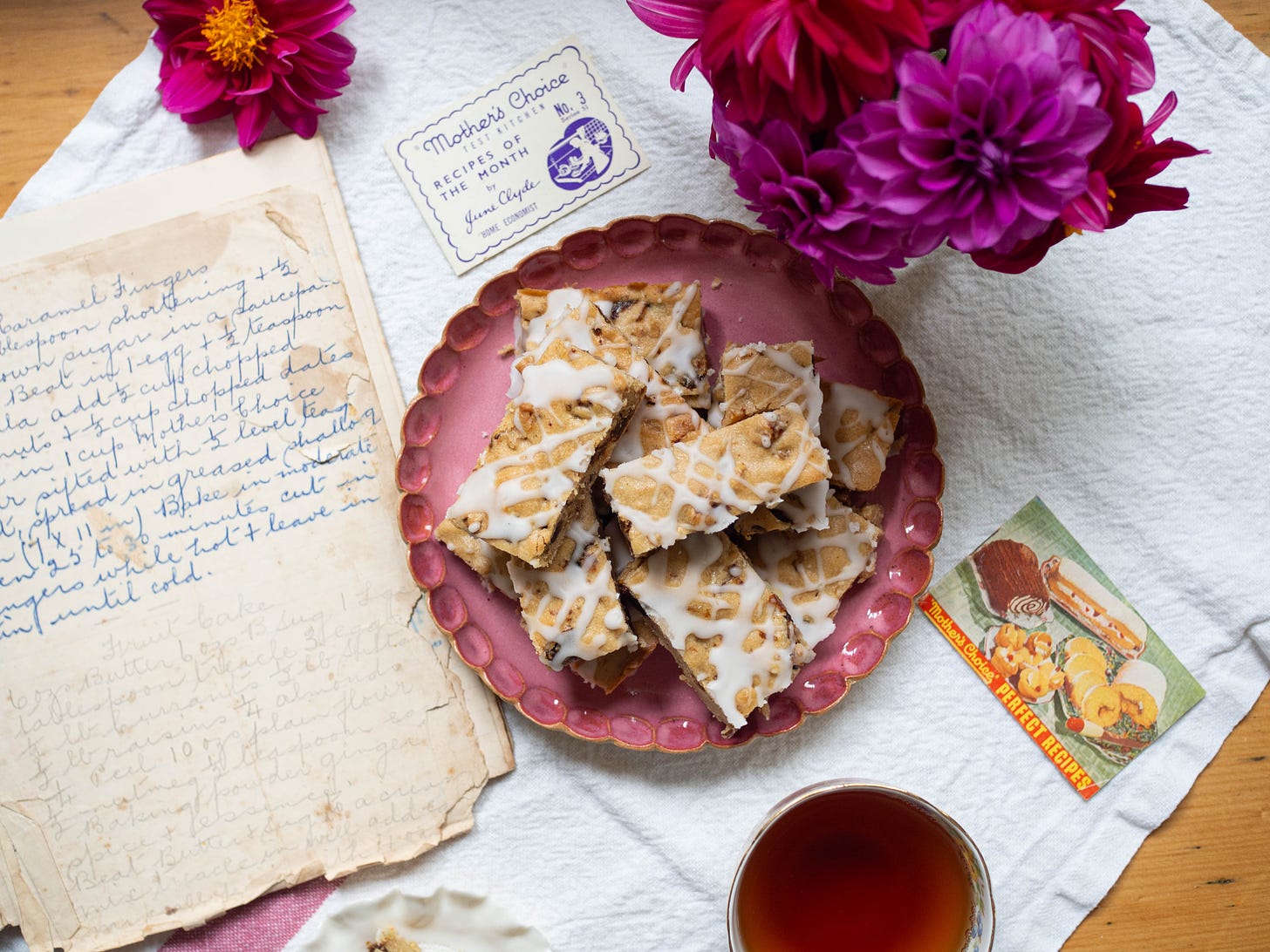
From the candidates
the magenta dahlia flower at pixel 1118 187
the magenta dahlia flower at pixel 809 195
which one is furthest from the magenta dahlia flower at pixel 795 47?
the magenta dahlia flower at pixel 1118 187

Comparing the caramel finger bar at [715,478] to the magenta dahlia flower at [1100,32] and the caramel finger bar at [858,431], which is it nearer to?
the caramel finger bar at [858,431]

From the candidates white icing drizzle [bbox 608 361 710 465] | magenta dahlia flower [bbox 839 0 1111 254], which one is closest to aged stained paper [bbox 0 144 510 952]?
white icing drizzle [bbox 608 361 710 465]

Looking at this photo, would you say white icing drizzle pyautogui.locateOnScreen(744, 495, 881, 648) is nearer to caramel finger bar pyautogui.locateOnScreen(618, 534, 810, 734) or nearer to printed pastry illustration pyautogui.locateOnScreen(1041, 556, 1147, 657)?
caramel finger bar pyautogui.locateOnScreen(618, 534, 810, 734)

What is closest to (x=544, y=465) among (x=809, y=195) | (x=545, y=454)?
(x=545, y=454)

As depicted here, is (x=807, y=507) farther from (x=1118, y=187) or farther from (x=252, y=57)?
(x=252, y=57)

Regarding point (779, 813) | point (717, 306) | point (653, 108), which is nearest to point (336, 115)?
point (653, 108)

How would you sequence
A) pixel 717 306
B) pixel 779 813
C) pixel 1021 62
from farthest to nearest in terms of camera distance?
1. pixel 717 306
2. pixel 779 813
3. pixel 1021 62

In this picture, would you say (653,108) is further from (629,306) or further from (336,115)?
(336,115)
